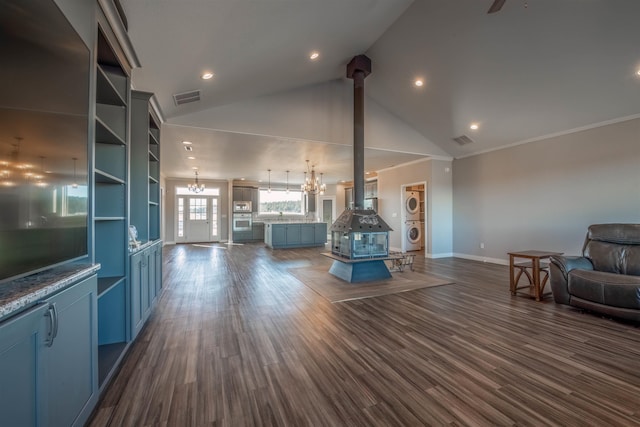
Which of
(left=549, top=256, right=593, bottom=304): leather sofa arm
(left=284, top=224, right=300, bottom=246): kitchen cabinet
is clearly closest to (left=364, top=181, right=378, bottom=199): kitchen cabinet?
(left=284, top=224, right=300, bottom=246): kitchen cabinet

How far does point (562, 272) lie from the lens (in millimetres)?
3346

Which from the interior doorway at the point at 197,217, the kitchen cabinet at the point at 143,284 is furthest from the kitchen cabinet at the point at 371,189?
the kitchen cabinet at the point at 143,284

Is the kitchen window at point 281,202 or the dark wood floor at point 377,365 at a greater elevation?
the kitchen window at point 281,202

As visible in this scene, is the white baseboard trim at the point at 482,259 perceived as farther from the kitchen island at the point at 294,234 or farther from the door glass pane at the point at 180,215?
the door glass pane at the point at 180,215

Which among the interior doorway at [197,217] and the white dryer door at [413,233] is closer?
the white dryer door at [413,233]

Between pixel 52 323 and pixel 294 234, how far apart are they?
834cm

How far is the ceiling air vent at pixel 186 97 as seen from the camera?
3835mm

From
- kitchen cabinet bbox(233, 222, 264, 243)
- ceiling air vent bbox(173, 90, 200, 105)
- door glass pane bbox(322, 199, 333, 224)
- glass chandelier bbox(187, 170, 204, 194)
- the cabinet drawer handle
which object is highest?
ceiling air vent bbox(173, 90, 200, 105)

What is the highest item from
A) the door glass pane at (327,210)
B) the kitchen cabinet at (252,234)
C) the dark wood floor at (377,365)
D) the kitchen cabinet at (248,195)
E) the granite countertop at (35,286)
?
the kitchen cabinet at (248,195)

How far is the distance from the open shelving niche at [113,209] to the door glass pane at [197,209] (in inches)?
358

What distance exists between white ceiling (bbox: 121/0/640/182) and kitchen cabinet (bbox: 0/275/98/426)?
7.30ft

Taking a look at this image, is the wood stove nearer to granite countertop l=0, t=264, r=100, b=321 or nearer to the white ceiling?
the white ceiling

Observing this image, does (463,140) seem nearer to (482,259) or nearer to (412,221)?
(412,221)

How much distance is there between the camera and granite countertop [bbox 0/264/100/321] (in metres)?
0.93
